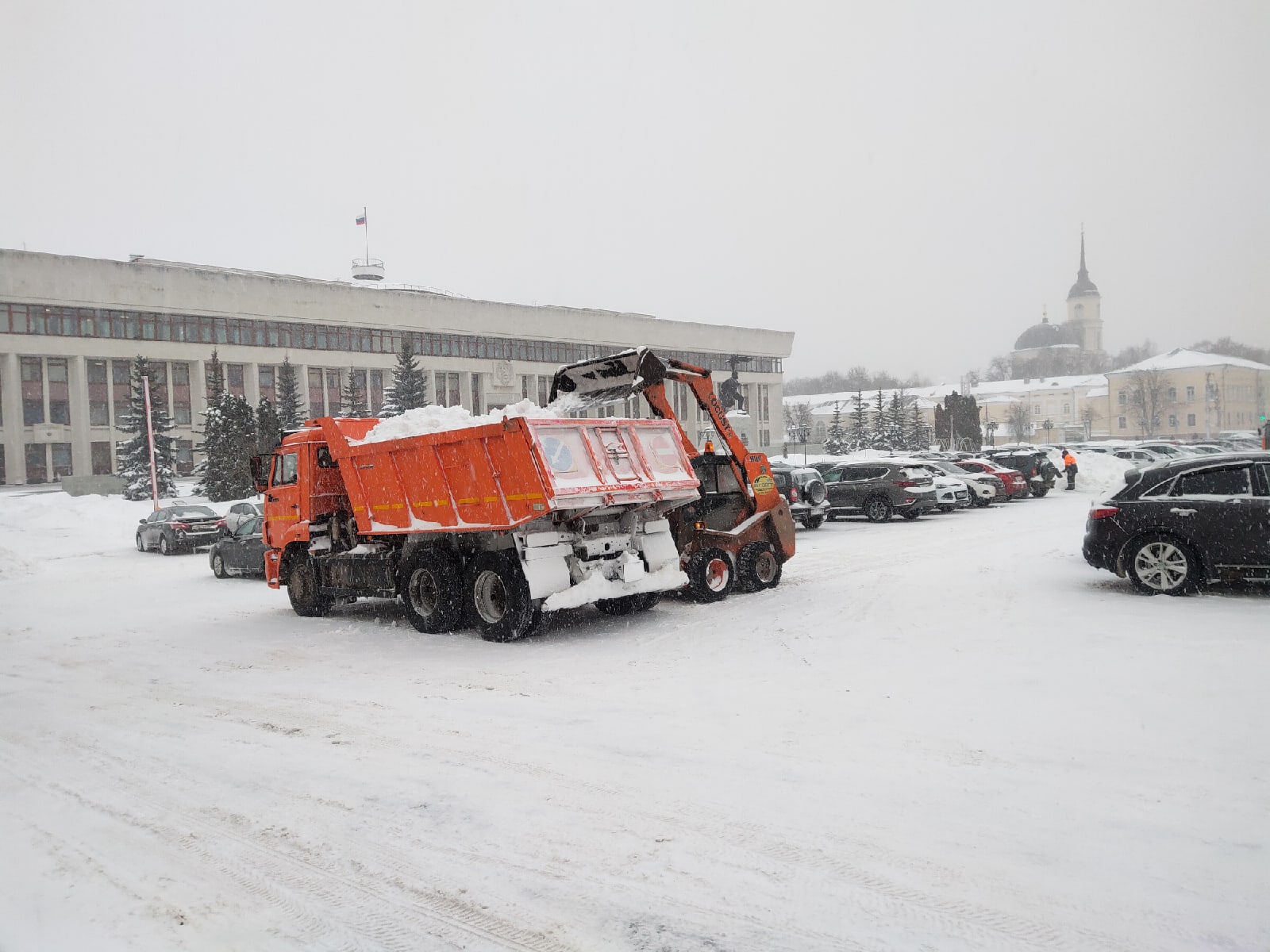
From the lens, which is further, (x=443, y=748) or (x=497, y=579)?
(x=497, y=579)

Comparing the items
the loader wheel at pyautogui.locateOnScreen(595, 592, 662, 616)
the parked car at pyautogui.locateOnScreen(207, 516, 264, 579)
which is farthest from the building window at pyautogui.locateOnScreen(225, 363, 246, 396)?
the loader wheel at pyautogui.locateOnScreen(595, 592, 662, 616)

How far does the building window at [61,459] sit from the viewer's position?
198 feet

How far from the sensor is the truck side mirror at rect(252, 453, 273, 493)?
48.4ft

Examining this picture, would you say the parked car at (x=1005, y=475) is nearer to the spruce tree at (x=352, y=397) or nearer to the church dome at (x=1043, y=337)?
the spruce tree at (x=352, y=397)

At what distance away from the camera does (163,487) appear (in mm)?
48094

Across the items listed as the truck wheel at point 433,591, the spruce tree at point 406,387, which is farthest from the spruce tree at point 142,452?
the truck wheel at point 433,591

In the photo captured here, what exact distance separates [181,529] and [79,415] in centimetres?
4264

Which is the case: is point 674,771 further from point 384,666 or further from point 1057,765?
point 384,666

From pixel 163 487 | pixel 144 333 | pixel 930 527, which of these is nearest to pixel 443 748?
pixel 930 527

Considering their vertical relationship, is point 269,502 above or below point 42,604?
above

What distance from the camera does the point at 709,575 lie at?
12.6m

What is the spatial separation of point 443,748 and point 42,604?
13076 millimetres

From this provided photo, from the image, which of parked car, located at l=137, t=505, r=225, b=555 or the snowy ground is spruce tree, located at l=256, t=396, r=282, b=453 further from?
the snowy ground

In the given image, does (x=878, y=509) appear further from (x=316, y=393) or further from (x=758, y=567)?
(x=316, y=393)
